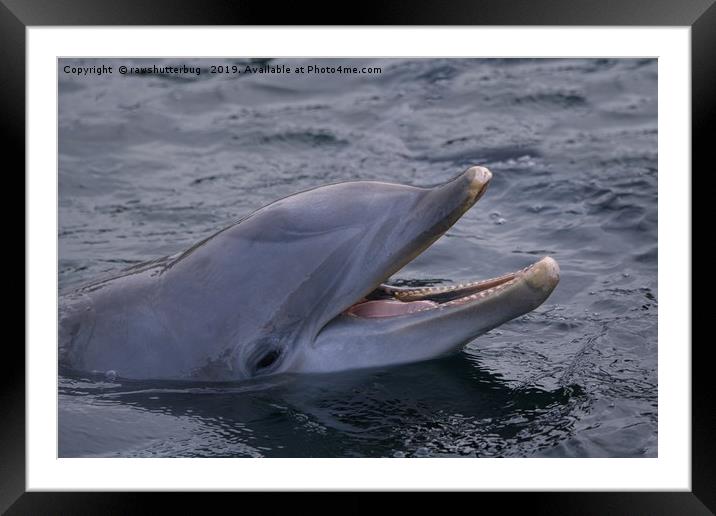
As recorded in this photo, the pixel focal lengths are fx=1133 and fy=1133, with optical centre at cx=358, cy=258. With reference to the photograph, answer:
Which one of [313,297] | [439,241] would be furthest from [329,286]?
[439,241]

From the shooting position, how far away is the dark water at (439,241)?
7703 millimetres

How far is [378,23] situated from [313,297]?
1.98 meters

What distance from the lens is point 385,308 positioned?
26.6ft

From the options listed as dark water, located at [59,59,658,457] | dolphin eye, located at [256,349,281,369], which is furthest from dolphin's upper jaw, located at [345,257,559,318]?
dolphin eye, located at [256,349,281,369]

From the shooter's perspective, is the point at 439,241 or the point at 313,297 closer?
the point at 313,297

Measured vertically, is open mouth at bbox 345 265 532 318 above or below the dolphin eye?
above

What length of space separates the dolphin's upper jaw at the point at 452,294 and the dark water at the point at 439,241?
45 centimetres

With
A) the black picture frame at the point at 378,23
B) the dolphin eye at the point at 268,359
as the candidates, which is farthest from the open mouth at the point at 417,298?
the black picture frame at the point at 378,23

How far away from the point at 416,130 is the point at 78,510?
26.5 ft

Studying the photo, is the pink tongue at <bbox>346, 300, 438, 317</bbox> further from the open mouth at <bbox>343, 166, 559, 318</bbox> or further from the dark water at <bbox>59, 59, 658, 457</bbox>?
the dark water at <bbox>59, 59, 658, 457</bbox>

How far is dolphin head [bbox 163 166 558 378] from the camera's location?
7641 mm

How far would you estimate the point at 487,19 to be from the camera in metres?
6.75

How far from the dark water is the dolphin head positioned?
299 millimetres
